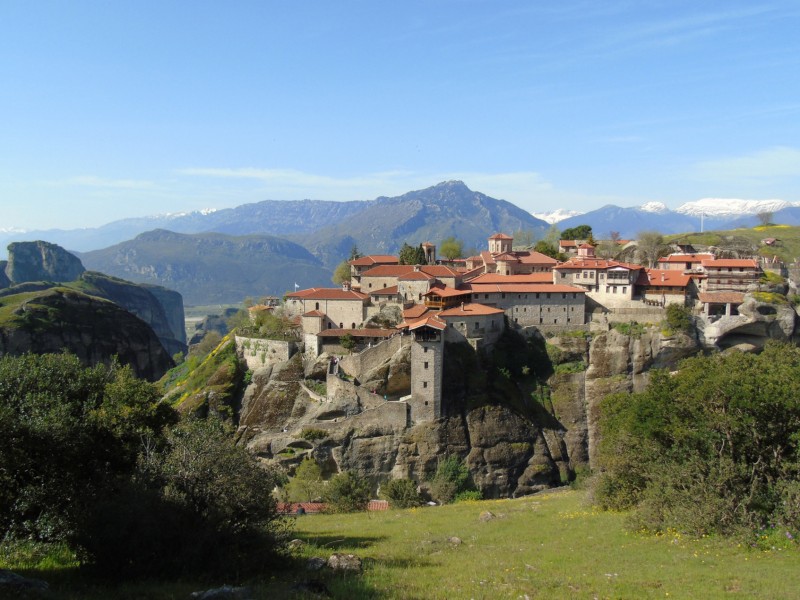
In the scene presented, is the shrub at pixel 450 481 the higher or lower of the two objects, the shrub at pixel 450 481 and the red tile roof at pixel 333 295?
the lower

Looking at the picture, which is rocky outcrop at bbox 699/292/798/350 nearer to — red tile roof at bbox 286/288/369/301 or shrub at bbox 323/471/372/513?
red tile roof at bbox 286/288/369/301

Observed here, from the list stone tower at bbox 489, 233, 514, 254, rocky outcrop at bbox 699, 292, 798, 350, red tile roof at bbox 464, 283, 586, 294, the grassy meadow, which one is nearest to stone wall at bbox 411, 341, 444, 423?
red tile roof at bbox 464, 283, 586, 294

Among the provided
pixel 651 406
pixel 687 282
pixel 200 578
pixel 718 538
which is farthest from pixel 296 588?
pixel 687 282

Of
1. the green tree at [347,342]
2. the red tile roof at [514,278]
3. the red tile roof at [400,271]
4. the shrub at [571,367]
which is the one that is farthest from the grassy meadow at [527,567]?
the red tile roof at [400,271]

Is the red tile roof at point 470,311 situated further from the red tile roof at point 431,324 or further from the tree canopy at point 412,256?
the tree canopy at point 412,256

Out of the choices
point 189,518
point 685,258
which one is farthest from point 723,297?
point 189,518

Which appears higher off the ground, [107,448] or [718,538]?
[107,448]

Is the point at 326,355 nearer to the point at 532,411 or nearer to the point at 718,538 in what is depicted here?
the point at 532,411

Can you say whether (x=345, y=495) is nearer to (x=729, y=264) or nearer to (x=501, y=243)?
(x=729, y=264)

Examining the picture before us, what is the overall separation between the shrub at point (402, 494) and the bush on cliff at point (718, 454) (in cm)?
1751

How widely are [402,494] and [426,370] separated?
12.4 metres

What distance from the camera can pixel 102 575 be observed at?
56.2 ft

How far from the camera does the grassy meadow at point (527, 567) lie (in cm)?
1678

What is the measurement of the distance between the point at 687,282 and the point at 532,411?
21.4 meters
